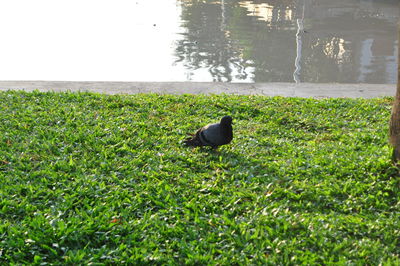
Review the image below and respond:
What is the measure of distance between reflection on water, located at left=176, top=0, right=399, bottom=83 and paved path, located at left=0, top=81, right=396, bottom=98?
31.5 inches

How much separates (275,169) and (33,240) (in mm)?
2407

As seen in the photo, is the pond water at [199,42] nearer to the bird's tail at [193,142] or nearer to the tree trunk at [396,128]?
the bird's tail at [193,142]

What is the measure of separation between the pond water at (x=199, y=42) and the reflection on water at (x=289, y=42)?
22 mm

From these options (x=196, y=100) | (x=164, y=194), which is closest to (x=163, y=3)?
(x=196, y=100)

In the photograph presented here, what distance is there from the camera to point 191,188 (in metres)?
4.36

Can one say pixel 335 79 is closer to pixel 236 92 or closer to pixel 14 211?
pixel 236 92

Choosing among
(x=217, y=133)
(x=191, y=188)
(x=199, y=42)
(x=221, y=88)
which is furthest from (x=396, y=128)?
(x=199, y=42)

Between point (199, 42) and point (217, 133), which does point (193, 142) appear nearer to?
point (217, 133)

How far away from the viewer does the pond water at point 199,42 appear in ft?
30.5

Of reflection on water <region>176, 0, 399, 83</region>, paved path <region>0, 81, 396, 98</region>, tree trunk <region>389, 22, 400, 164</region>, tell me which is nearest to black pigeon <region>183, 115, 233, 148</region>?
tree trunk <region>389, 22, 400, 164</region>

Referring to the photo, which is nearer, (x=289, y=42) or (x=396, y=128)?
(x=396, y=128)

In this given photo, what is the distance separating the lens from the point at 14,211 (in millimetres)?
3922

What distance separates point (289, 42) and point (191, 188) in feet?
27.1

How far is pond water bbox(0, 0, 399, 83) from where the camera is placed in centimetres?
930
